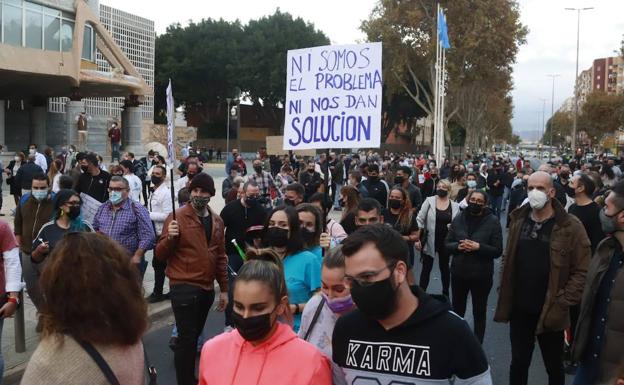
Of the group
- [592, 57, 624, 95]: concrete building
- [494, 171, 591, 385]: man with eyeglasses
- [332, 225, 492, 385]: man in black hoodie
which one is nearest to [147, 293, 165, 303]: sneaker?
[494, 171, 591, 385]: man with eyeglasses

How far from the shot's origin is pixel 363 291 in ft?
7.87

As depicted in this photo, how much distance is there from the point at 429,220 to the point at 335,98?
2.59 meters

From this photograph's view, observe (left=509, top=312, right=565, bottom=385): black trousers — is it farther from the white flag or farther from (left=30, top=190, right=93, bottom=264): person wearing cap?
(left=30, top=190, right=93, bottom=264): person wearing cap

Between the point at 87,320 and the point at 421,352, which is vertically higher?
the point at 87,320

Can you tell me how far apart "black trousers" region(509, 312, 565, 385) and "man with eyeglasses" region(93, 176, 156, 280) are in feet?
11.1

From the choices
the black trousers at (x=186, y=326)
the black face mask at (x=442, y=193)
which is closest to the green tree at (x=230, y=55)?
the black face mask at (x=442, y=193)

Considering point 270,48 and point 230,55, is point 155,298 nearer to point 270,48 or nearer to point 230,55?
point 270,48

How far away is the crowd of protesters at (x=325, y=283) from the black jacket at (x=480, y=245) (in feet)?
0.05

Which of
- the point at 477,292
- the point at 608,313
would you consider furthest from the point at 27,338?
the point at 608,313

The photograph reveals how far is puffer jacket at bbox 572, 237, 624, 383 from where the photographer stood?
145 inches

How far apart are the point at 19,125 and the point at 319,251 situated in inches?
1399

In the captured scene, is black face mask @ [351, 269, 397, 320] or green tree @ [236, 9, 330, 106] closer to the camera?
black face mask @ [351, 269, 397, 320]

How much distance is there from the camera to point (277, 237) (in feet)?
14.3

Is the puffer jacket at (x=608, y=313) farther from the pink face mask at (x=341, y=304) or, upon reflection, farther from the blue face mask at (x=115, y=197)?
the blue face mask at (x=115, y=197)
